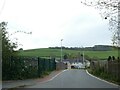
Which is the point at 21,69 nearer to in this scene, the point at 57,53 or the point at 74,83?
the point at 74,83

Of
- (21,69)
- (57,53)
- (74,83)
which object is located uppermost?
(57,53)

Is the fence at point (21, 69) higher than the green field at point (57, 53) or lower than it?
lower

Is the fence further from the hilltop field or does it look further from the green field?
the hilltop field

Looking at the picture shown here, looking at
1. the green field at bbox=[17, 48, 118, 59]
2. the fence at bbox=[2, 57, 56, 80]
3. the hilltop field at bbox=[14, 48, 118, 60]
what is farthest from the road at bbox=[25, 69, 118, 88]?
the hilltop field at bbox=[14, 48, 118, 60]

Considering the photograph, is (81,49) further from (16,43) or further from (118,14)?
(118,14)

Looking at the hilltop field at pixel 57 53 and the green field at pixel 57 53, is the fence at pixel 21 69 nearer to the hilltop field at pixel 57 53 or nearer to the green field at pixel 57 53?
the green field at pixel 57 53

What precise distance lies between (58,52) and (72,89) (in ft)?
315

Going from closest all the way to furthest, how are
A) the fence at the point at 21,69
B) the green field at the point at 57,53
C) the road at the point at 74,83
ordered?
1. the road at the point at 74,83
2. the fence at the point at 21,69
3. the green field at the point at 57,53

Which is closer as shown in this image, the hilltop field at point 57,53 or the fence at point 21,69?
the fence at point 21,69

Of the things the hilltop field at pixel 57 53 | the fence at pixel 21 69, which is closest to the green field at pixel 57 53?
the hilltop field at pixel 57 53

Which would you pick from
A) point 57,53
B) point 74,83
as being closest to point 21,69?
point 74,83

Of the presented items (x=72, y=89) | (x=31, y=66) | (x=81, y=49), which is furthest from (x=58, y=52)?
(x=72, y=89)

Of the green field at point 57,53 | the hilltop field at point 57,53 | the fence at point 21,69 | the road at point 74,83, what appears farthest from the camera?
the hilltop field at point 57,53

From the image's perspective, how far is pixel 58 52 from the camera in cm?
11800
